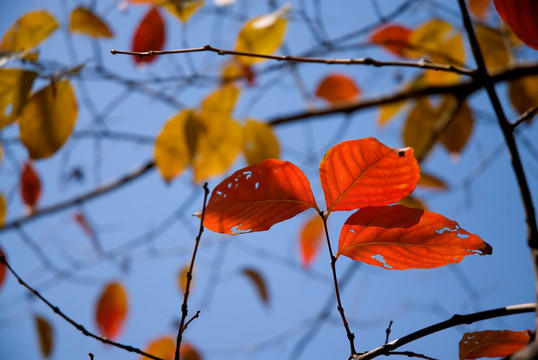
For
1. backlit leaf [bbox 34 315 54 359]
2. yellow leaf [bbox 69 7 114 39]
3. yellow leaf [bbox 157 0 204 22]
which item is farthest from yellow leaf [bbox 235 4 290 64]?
backlit leaf [bbox 34 315 54 359]

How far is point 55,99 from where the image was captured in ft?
1.85

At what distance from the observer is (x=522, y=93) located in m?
1.06

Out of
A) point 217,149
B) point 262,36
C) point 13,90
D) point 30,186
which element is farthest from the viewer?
point 30,186

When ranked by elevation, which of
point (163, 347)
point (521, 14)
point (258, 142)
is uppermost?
point (258, 142)

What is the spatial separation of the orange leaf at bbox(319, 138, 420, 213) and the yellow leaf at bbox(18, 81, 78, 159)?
0.40 metres

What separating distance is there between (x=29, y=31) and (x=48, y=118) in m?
0.14

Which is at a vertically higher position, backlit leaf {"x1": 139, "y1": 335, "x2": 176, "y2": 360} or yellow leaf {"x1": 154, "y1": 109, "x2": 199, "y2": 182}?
yellow leaf {"x1": 154, "y1": 109, "x2": 199, "y2": 182}

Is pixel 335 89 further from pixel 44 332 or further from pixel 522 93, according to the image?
pixel 44 332

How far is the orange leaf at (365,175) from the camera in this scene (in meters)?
0.33

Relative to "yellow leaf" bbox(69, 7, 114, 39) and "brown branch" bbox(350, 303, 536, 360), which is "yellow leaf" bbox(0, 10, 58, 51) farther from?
"brown branch" bbox(350, 303, 536, 360)

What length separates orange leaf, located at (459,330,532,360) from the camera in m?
0.34

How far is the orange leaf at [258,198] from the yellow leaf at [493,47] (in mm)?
912

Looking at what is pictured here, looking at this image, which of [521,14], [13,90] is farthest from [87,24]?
[521,14]

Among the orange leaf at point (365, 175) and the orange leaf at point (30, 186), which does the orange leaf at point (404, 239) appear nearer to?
the orange leaf at point (365, 175)
